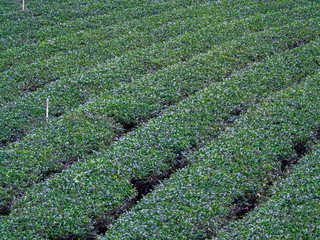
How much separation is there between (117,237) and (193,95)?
721 cm

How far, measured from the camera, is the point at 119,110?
1430cm

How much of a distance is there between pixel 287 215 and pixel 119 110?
288 inches

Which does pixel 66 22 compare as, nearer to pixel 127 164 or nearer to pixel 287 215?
pixel 127 164

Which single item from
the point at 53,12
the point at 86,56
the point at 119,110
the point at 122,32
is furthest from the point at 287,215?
the point at 53,12

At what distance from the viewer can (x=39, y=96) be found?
15328mm

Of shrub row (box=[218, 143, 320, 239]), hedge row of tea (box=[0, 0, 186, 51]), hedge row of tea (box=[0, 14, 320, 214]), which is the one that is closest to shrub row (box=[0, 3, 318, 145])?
hedge row of tea (box=[0, 14, 320, 214])

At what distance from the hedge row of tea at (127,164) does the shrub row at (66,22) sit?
943 centimetres

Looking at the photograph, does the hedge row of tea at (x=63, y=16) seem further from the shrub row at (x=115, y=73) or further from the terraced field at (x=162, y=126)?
the shrub row at (x=115, y=73)

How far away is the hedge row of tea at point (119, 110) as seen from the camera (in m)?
12.0

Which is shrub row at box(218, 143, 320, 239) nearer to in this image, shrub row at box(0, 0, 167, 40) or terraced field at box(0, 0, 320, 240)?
terraced field at box(0, 0, 320, 240)

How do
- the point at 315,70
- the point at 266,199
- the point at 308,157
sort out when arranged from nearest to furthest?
the point at 266,199
the point at 308,157
the point at 315,70

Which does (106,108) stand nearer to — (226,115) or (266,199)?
(226,115)

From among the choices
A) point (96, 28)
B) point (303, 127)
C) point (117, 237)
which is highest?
point (96, 28)

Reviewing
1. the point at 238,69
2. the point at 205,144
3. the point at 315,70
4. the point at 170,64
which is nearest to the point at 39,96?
the point at 170,64
